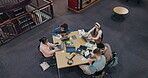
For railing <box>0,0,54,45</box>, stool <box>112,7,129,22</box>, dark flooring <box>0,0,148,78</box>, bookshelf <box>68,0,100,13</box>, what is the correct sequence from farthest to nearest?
bookshelf <box>68,0,100,13</box> → stool <box>112,7,129,22</box> → railing <box>0,0,54,45</box> → dark flooring <box>0,0,148,78</box>

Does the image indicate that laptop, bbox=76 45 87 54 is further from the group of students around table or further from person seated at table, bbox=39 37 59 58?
person seated at table, bbox=39 37 59 58

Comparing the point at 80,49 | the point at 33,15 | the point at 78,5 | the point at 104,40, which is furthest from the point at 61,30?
the point at 33,15

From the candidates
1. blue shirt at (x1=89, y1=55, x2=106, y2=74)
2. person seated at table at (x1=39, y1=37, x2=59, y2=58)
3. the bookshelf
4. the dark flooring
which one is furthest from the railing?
blue shirt at (x1=89, y1=55, x2=106, y2=74)

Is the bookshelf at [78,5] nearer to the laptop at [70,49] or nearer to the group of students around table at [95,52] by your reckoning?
the group of students around table at [95,52]

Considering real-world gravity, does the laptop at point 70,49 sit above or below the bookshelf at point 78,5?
below

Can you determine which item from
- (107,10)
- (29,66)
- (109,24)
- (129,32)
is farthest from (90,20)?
(29,66)

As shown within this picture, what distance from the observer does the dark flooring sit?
4.33 meters

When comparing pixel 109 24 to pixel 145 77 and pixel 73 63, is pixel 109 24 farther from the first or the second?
pixel 73 63

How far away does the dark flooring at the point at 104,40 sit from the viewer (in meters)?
4.33

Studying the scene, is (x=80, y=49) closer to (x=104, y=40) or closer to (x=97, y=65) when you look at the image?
(x=97, y=65)

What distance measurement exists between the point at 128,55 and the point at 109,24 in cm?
209

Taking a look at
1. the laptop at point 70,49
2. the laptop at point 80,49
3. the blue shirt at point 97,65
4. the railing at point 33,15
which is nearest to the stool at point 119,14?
the railing at point 33,15

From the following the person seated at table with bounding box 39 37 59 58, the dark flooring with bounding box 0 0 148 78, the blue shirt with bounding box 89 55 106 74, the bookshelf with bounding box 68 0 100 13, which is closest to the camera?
the blue shirt with bounding box 89 55 106 74

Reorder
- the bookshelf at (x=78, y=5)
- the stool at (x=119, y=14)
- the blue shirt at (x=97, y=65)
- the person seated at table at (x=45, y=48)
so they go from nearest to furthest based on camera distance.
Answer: the blue shirt at (x=97, y=65) < the person seated at table at (x=45, y=48) < the stool at (x=119, y=14) < the bookshelf at (x=78, y=5)
